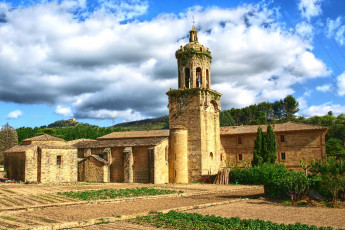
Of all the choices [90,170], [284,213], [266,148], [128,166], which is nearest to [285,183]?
[284,213]

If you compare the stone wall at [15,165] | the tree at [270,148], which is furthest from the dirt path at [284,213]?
the stone wall at [15,165]

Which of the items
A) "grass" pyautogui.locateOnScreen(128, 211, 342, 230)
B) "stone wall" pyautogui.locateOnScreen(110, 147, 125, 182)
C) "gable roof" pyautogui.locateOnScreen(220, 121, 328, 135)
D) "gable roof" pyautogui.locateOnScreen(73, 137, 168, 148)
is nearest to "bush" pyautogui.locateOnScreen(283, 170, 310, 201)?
"grass" pyautogui.locateOnScreen(128, 211, 342, 230)

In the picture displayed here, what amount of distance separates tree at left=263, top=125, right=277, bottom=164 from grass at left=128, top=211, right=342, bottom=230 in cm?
2554

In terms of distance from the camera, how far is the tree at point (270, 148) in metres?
36.2

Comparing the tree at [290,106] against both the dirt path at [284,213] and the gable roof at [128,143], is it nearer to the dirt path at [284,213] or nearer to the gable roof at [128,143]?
the gable roof at [128,143]

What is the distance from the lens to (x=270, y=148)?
120ft

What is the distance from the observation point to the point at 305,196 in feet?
55.5

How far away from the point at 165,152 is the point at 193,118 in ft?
14.4

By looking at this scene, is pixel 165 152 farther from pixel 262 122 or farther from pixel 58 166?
pixel 262 122

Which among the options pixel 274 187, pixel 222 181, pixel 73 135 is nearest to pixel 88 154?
pixel 222 181

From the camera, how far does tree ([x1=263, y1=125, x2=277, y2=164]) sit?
119 ft

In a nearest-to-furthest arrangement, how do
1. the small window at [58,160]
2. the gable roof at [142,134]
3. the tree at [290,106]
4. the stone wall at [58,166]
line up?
the stone wall at [58,166], the small window at [58,160], the gable roof at [142,134], the tree at [290,106]

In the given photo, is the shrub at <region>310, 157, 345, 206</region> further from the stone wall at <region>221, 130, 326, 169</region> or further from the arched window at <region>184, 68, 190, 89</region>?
the stone wall at <region>221, 130, 326, 169</region>

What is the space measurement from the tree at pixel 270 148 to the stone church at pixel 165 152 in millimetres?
5478
